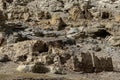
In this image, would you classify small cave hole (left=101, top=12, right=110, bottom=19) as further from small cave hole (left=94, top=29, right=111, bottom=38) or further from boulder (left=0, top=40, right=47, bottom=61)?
boulder (left=0, top=40, right=47, bottom=61)

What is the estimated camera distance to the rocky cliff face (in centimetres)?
2898

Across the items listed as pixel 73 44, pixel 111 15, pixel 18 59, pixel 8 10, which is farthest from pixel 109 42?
pixel 8 10

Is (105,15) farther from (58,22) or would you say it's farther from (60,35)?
(60,35)

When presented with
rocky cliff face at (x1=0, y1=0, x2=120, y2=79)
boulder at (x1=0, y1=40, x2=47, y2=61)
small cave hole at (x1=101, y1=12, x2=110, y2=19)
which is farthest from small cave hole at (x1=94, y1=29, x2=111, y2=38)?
boulder at (x1=0, y1=40, x2=47, y2=61)

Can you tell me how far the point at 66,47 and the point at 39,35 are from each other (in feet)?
14.4

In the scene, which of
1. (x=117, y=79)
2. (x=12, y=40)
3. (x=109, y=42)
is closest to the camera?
(x=117, y=79)

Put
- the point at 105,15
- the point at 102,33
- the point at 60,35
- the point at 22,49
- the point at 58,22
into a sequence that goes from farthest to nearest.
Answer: the point at 105,15, the point at 58,22, the point at 102,33, the point at 60,35, the point at 22,49

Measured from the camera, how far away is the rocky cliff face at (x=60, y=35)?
28984 millimetres

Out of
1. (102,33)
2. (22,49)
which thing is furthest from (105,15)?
(22,49)

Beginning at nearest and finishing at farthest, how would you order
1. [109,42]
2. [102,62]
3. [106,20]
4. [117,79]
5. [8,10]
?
[117,79] → [102,62] → [109,42] → [106,20] → [8,10]

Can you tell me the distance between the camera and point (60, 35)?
3834 cm

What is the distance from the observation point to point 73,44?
36094 mm

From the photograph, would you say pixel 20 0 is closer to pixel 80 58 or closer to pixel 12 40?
pixel 12 40

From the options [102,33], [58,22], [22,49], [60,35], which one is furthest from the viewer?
[58,22]
